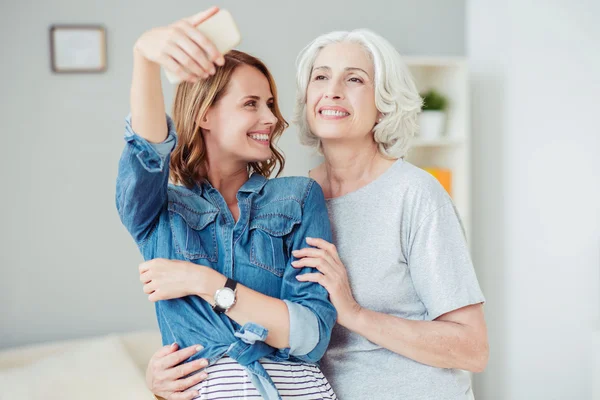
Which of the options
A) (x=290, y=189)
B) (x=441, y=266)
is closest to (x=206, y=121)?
(x=290, y=189)

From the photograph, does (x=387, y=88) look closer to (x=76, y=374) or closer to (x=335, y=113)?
(x=335, y=113)

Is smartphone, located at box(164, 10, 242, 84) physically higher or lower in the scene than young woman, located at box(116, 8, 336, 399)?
higher

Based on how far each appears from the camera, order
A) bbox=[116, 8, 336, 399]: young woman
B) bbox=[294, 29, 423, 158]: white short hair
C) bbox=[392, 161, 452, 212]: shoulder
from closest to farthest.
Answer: bbox=[116, 8, 336, 399]: young woman < bbox=[392, 161, 452, 212]: shoulder < bbox=[294, 29, 423, 158]: white short hair

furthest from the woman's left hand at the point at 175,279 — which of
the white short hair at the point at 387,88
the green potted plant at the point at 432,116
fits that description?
the green potted plant at the point at 432,116

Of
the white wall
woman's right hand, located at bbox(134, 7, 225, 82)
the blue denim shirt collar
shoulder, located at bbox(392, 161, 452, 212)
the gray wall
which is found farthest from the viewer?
the white wall

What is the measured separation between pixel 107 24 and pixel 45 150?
0.70 meters

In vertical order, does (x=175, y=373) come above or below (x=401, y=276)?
below

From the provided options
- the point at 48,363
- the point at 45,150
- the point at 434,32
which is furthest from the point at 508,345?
the point at 45,150

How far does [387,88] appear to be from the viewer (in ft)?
5.25

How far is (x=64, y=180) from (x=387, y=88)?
216 cm

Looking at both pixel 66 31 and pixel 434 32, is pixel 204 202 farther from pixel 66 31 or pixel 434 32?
pixel 434 32

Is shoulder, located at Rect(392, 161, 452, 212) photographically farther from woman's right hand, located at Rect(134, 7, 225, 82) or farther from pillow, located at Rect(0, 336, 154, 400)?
pillow, located at Rect(0, 336, 154, 400)

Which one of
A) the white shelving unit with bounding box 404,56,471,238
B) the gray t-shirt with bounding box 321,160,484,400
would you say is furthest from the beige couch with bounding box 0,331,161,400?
the white shelving unit with bounding box 404,56,471,238

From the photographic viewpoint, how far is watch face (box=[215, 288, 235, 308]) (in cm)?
117
